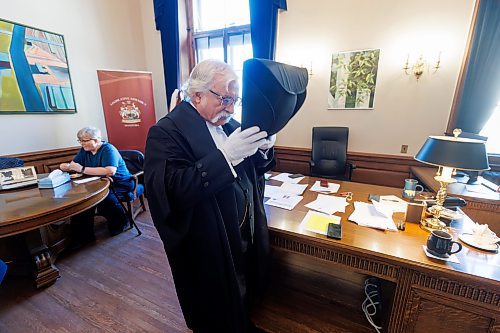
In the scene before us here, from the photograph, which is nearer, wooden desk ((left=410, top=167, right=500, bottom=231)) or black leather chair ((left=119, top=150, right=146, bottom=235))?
wooden desk ((left=410, top=167, right=500, bottom=231))

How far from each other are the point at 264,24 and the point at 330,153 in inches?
76.4

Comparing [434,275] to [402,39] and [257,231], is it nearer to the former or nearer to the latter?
[257,231]

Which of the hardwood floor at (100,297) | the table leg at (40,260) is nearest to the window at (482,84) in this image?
the hardwood floor at (100,297)

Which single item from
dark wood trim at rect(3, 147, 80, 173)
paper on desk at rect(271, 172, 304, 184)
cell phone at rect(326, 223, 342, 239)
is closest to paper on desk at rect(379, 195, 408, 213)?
cell phone at rect(326, 223, 342, 239)

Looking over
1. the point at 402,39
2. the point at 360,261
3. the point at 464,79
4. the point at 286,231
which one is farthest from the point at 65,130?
the point at 464,79

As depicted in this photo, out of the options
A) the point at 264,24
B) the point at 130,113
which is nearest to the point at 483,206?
the point at 264,24

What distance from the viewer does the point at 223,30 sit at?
363 centimetres

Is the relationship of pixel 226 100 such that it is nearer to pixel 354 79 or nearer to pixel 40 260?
pixel 40 260

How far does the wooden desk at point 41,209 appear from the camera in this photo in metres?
1.40

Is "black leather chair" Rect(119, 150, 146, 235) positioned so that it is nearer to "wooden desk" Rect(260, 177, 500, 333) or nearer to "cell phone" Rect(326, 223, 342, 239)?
"wooden desk" Rect(260, 177, 500, 333)

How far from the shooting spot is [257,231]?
43.6 inches

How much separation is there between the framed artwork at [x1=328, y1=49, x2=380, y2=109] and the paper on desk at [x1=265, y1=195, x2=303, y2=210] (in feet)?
6.75

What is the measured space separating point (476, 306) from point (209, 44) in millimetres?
4206

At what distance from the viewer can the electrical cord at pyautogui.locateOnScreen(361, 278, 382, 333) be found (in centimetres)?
124
